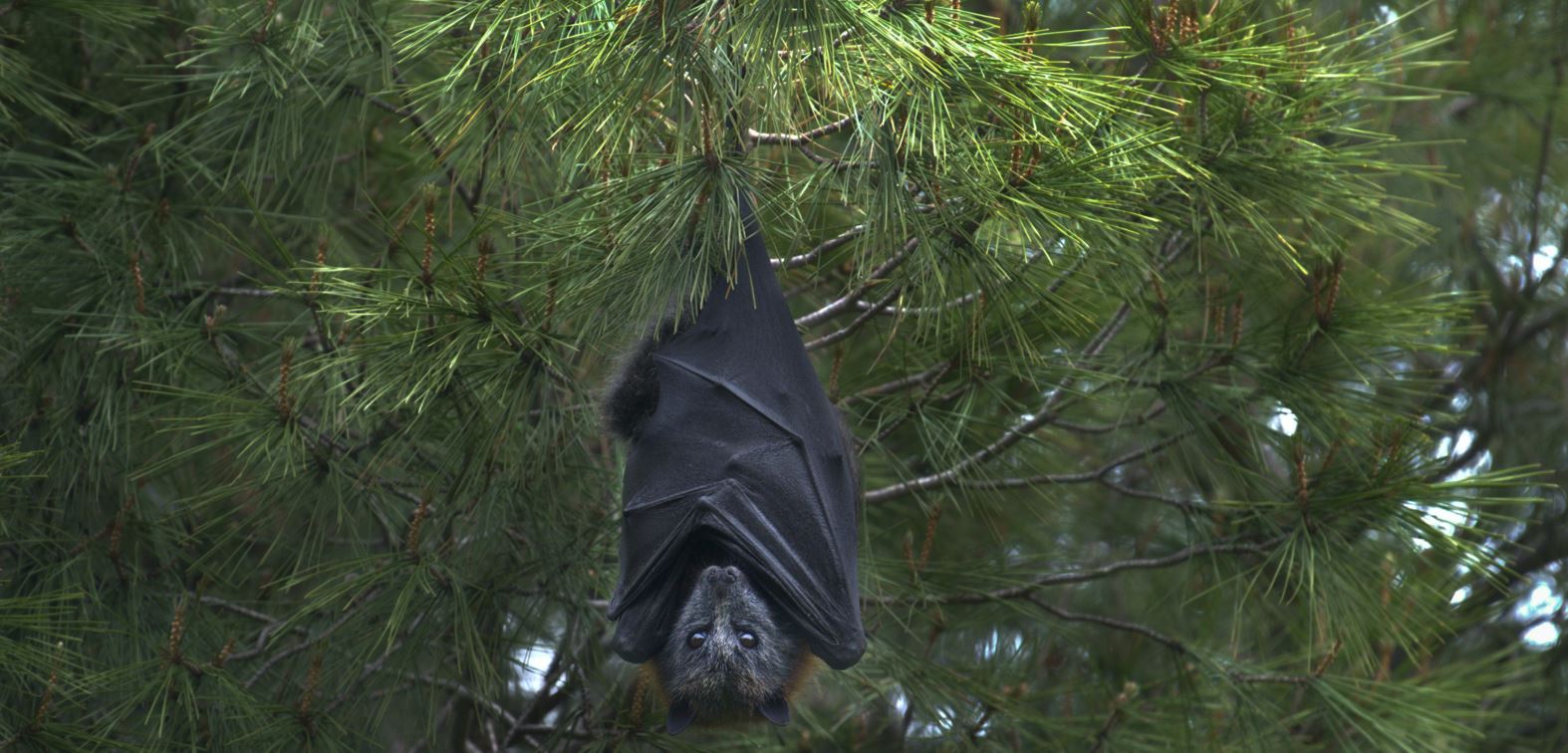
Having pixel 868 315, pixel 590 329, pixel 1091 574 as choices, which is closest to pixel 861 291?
pixel 868 315

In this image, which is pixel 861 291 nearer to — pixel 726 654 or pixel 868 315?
pixel 868 315

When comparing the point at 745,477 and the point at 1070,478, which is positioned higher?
the point at 1070,478

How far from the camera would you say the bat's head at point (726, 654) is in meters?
2.52

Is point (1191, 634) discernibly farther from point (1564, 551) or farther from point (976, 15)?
point (976, 15)

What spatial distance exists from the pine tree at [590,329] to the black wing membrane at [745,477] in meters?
0.18

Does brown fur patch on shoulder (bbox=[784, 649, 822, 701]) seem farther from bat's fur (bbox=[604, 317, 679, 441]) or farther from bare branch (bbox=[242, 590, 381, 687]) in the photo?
bare branch (bbox=[242, 590, 381, 687])

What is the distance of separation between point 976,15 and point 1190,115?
870 mm

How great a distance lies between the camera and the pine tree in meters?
2.61

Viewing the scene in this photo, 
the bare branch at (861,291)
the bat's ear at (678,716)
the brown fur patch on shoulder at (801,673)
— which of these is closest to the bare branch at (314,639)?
the bat's ear at (678,716)

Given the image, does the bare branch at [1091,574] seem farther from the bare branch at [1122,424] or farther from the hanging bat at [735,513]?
the hanging bat at [735,513]

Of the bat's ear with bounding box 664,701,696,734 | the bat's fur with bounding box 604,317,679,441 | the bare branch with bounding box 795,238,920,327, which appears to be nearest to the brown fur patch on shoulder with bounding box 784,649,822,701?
the bat's ear with bounding box 664,701,696,734

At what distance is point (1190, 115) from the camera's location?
320cm

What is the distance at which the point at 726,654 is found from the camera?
8.23 ft

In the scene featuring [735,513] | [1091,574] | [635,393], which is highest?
[1091,574]
